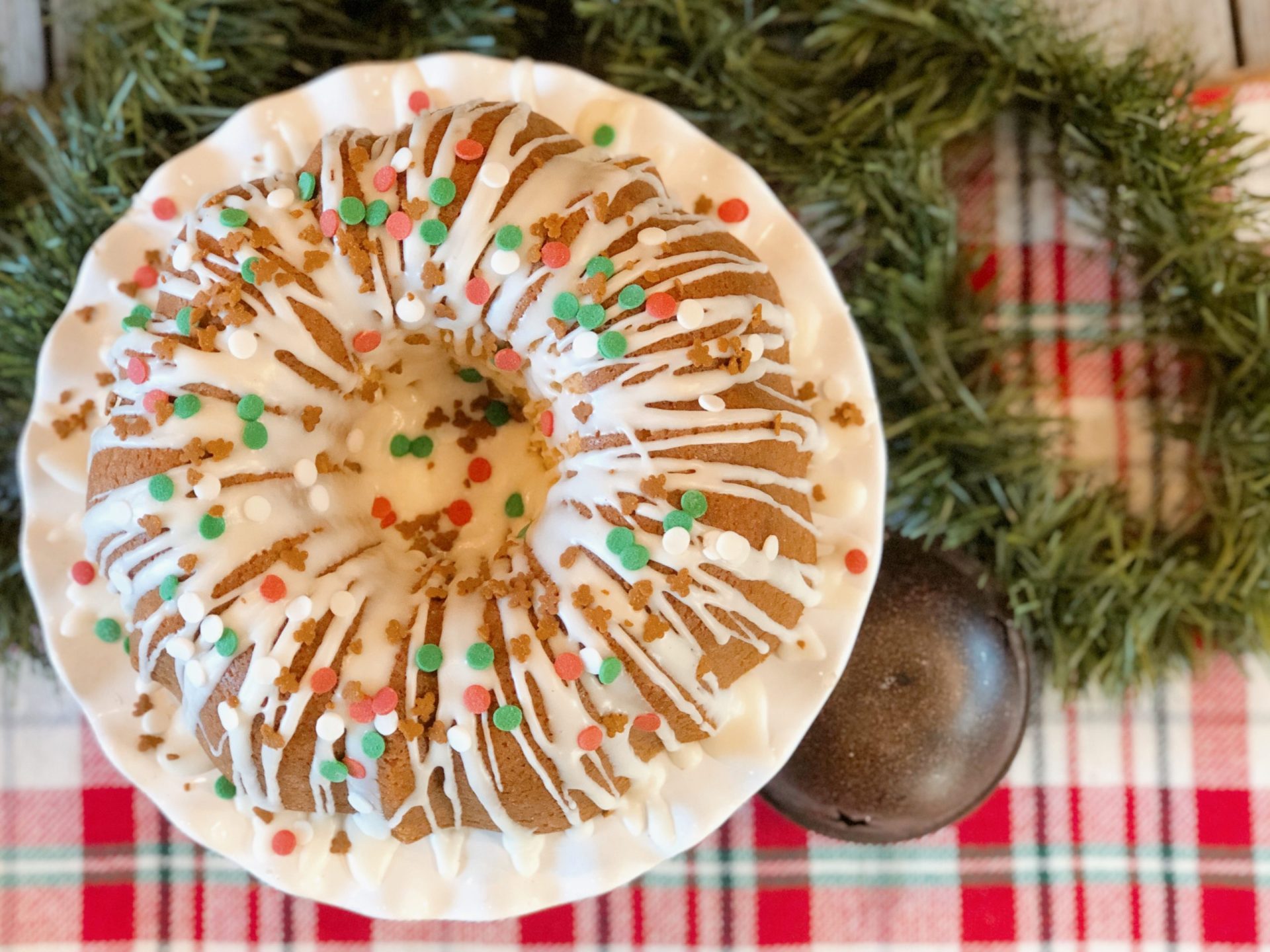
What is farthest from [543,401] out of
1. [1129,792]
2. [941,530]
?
[1129,792]

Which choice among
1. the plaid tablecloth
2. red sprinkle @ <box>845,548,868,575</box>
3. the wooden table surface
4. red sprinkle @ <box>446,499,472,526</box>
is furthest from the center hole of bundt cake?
the wooden table surface

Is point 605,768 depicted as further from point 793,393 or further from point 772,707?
point 793,393

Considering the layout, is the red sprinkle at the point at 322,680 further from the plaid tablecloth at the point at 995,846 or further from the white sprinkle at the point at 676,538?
the plaid tablecloth at the point at 995,846

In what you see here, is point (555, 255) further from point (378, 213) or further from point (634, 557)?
point (634, 557)

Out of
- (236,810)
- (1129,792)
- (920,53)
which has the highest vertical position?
(920,53)

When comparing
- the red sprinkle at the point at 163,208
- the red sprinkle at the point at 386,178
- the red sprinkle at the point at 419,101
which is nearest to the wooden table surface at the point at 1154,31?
the red sprinkle at the point at 163,208

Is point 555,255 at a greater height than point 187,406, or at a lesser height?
greater

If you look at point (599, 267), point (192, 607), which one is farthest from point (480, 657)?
point (599, 267)
